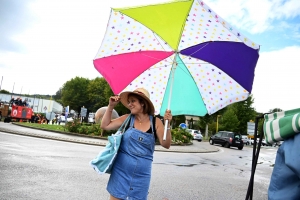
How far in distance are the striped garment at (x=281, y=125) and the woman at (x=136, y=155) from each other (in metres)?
1.38

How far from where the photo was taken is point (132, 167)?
8.96ft

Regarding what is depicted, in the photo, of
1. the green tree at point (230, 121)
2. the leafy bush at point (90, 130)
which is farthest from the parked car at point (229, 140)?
the green tree at point (230, 121)

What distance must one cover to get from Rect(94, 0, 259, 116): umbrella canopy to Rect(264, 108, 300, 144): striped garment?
1.78 metres

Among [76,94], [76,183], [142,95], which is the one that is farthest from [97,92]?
[142,95]

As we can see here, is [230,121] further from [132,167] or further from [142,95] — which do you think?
[132,167]

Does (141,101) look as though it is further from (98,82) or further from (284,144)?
(98,82)

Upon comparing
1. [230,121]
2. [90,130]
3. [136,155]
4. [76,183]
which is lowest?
[76,183]

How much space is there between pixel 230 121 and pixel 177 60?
52944 mm

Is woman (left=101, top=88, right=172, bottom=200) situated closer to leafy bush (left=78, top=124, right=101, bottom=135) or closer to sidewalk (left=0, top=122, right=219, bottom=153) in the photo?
sidewalk (left=0, top=122, right=219, bottom=153)

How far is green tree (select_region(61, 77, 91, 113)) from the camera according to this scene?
78.2m

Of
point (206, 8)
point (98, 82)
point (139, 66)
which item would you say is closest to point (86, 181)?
point (139, 66)

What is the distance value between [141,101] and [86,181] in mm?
3642

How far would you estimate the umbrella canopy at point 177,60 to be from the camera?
3.33 meters

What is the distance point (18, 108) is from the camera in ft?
89.7
